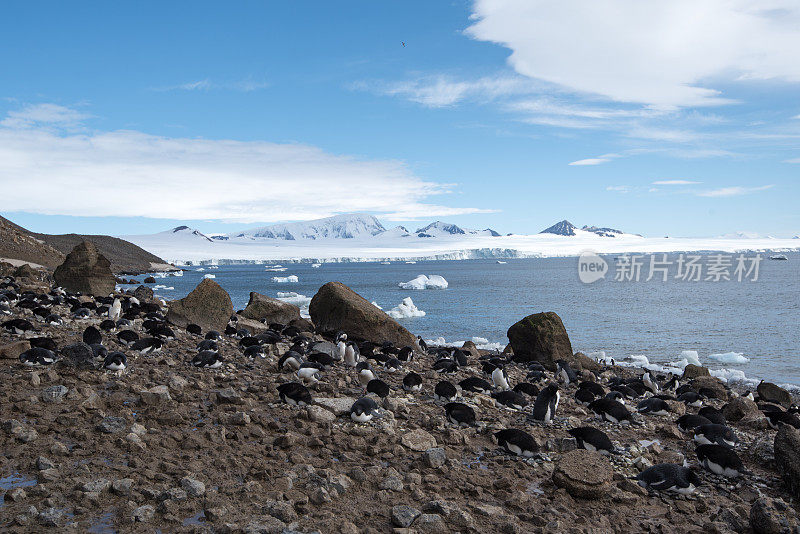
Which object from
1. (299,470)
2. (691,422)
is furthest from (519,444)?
(691,422)

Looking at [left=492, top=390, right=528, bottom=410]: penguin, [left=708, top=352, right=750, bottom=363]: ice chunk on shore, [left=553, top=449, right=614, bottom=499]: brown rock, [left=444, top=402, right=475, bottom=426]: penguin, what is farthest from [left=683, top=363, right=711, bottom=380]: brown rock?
[left=553, top=449, right=614, bottom=499]: brown rock

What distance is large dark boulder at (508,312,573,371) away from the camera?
17.7 meters

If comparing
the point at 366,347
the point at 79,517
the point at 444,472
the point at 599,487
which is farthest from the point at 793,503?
the point at 366,347

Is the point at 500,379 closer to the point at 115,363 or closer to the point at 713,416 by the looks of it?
the point at 713,416

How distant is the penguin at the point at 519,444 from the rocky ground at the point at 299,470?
11 cm

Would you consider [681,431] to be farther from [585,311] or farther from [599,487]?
[585,311]

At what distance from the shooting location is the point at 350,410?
744 centimetres

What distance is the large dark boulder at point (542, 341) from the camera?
17.7 meters

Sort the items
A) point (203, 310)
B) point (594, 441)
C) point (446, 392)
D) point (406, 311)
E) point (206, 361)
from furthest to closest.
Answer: point (406, 311)
point (203, 310)
point (206, 361)
point (446, 392)
point (594, 441)

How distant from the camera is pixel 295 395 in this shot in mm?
7723

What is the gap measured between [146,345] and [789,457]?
1118 centimetres

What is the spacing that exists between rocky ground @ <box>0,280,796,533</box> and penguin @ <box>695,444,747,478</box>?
0.44ft

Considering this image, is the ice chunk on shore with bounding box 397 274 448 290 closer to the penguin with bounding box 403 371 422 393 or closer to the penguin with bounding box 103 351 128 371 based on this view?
the penguin with bounding box 403 371 422 393

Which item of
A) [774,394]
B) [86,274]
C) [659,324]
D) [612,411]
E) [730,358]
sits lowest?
[659,324]
